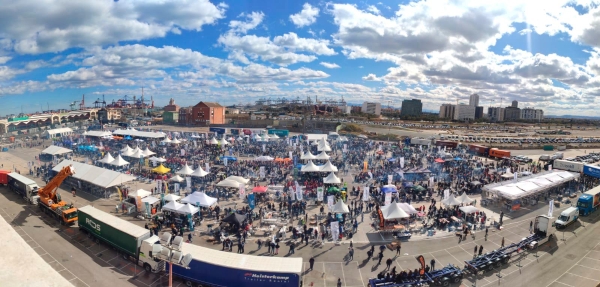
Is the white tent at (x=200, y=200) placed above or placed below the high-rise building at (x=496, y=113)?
below

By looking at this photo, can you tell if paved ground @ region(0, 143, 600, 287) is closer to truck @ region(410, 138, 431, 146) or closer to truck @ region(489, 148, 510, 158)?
truck @ region(489, 148, 510, 158)

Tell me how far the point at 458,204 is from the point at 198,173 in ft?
65.8

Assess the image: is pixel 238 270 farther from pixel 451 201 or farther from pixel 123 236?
pixel 451 201

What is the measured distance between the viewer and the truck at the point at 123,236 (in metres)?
13.0

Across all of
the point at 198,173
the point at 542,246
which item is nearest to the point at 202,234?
the point at 198,173

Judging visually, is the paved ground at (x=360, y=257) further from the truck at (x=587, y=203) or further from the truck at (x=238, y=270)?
the truck at (x=587, y=203)

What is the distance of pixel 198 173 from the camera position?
86.0 feet

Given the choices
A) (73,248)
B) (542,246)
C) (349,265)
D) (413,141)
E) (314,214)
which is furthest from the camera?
(413,141)

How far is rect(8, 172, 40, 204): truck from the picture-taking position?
21.0 meters

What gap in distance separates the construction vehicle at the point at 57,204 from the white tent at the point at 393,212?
58.8 ft

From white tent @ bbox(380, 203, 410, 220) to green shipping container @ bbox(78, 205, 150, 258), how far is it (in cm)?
1233

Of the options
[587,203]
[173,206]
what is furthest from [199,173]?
[587,203]

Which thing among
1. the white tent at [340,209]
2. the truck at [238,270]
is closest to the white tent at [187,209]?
the truck at [238,270]

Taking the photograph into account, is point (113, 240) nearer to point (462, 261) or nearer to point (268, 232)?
point (268, 232)
